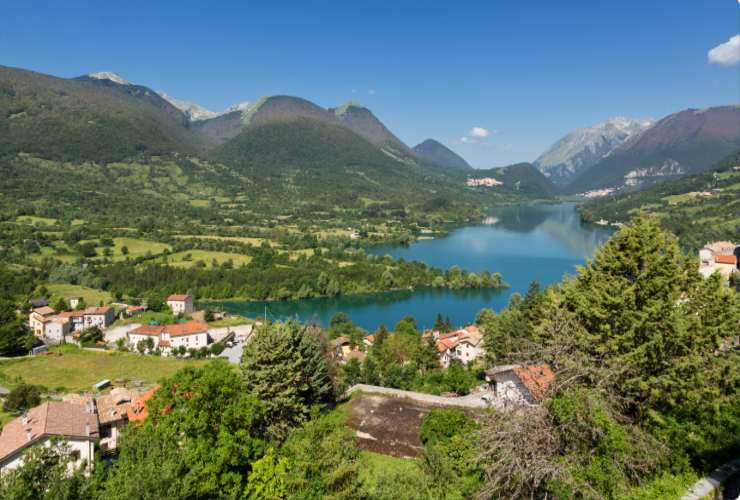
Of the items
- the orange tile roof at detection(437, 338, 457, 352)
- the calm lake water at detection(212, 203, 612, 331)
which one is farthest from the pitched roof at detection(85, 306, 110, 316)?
the orange tile roof at detection(437, 338, 457, 352)

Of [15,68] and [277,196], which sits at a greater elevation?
[15,68]

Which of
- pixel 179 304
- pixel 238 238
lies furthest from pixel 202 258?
pixel 179 304

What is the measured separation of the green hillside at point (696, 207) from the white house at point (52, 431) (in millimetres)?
72887

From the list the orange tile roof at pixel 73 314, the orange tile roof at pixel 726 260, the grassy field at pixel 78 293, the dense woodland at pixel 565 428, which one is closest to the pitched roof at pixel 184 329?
the orange tile roof at pixel 73 314

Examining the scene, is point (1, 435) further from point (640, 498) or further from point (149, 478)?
point (640, 498)

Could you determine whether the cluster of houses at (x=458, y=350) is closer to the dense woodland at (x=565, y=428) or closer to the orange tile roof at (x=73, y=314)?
the dense woodland at (x=565, y=428)

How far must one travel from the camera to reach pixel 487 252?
78.4 m

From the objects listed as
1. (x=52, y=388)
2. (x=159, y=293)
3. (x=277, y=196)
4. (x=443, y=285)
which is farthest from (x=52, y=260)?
(x=277, y=196)

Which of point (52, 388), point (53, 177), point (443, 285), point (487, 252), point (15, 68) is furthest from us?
point (15, 68)

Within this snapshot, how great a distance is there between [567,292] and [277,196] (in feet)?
458

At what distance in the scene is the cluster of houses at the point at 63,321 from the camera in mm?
38062

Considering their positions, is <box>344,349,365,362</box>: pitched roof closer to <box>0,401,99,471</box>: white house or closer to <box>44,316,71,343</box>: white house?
<box>0,401,99,471</box>: white house

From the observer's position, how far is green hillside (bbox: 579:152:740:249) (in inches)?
2736

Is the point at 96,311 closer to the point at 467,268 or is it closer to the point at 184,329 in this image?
the point at 184,329
